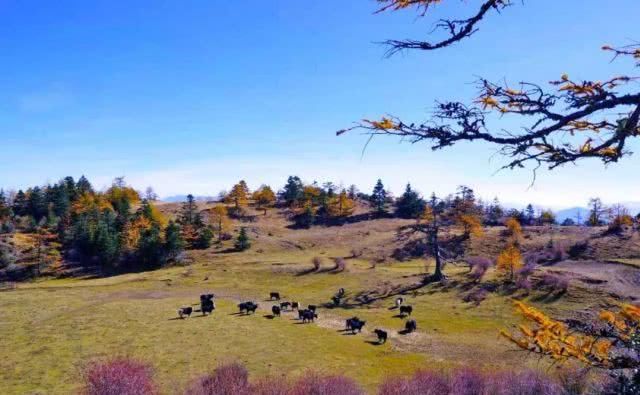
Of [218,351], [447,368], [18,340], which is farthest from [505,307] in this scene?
[18,340]

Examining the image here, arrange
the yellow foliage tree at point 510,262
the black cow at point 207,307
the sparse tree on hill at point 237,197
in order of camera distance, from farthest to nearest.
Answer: the sparse tree on hill at point 237,197
the yellow foliage tree at point 510,262
the black cow at point 207,307

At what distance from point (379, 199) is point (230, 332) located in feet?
339

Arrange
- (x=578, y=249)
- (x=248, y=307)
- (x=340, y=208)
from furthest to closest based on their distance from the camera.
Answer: (x=340, y=208), (x=578, y=249), (x=248, y=307)

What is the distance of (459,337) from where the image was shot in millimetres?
42906

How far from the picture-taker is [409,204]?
135875 mm

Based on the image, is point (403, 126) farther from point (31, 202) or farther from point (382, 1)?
point (31, 202)

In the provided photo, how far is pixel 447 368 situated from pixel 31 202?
126933mm

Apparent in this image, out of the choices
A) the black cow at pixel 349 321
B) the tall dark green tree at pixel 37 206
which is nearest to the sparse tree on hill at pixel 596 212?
the black cow at pixel 349 321

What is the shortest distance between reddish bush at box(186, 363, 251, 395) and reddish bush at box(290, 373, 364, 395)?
306cm

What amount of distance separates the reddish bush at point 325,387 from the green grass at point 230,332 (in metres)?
4.50

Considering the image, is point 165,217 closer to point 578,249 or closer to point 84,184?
point 84,184

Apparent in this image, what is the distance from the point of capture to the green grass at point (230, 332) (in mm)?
33406

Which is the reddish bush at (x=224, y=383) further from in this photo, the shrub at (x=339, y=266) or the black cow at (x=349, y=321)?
the shrub at (x=339, y=266)

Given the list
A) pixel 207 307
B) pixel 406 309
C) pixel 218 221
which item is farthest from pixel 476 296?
pixel 218 221
